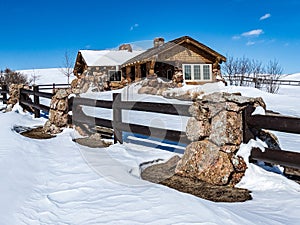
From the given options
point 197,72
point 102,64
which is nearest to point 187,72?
point 197,72

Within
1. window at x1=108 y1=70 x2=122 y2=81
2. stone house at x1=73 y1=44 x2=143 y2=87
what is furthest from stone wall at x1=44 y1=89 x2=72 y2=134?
window at x1=108 y1=70 x2=122 y2=81

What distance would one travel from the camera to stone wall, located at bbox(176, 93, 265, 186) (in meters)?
4.38

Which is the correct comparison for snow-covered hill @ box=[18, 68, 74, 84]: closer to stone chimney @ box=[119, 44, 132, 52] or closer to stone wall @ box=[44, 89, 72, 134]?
stone chimney @ box=[119, 44, 132, 52]

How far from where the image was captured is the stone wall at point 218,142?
4.38 meters

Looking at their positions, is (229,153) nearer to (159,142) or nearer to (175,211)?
Answer: (175,211)

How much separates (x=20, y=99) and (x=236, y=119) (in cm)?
1128

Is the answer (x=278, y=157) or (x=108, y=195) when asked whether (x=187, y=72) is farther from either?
(x=108, y=195)

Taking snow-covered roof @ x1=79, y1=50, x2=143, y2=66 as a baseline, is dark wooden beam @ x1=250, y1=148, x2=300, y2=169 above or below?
below

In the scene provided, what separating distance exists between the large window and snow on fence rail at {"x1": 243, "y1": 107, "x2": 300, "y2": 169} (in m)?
18.4

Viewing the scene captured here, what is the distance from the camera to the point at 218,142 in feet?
14.8

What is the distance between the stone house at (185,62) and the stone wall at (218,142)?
17077 mm

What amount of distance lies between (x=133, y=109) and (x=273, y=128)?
287 cm

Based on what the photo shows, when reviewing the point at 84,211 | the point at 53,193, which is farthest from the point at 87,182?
the point at 84,211

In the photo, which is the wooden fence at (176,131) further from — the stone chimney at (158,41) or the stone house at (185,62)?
the stone chimney at (158,41)
